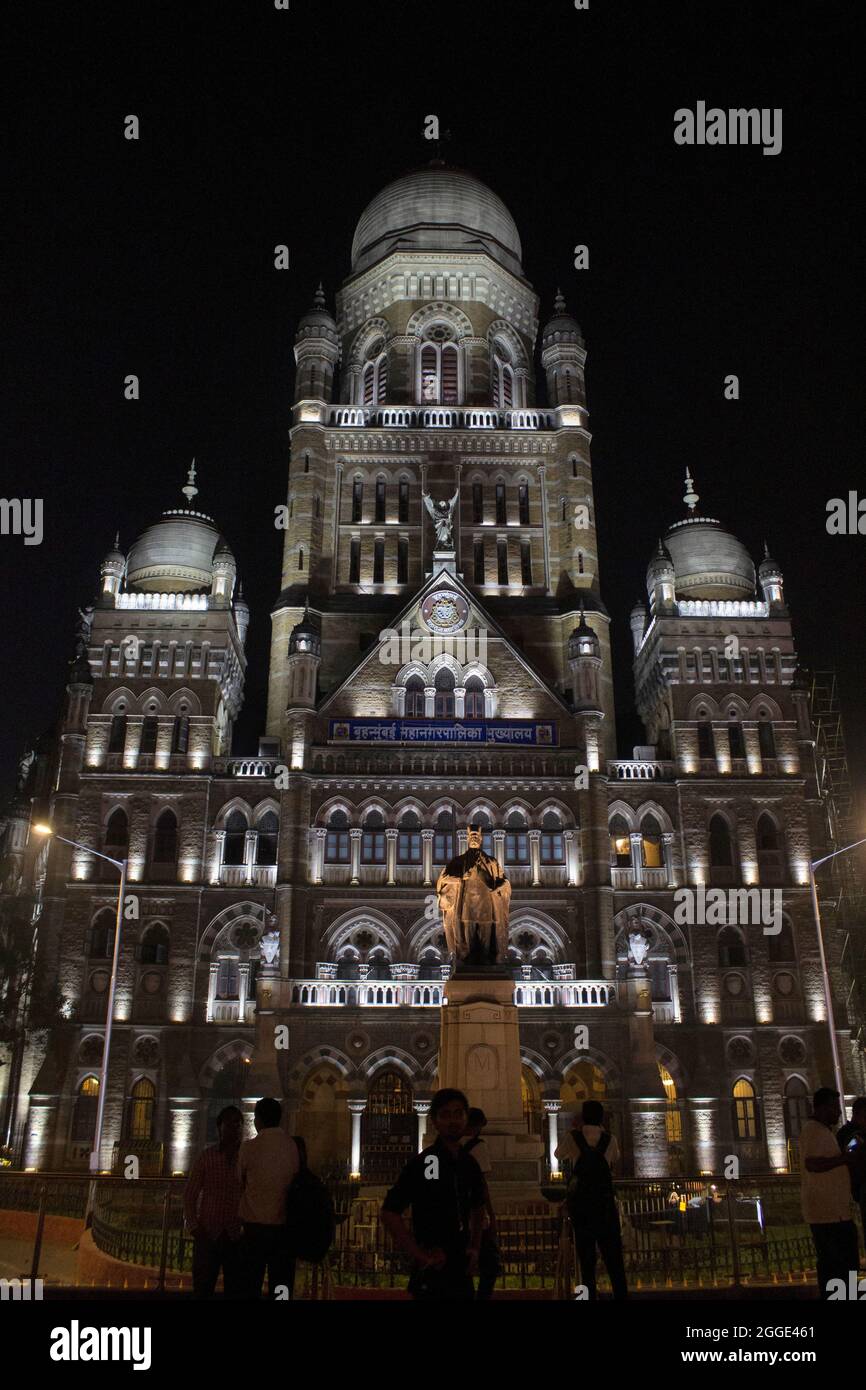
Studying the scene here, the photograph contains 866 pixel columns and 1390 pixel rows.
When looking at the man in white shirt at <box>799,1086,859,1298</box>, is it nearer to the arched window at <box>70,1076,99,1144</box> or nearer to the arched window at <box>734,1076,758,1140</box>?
the arched window at <box>734,1076,758,1140</box>

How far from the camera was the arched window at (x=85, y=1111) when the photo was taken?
4197 centimetres

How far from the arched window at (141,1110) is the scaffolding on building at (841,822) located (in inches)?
1161

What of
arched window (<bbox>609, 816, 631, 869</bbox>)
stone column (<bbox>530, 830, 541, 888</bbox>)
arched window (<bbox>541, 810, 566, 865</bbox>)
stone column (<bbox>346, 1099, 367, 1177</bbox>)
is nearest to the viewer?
stone column (<bbox>346, 1099, 367, 1177</bbox>)

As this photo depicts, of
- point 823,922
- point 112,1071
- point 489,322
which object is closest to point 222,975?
point 112,1071

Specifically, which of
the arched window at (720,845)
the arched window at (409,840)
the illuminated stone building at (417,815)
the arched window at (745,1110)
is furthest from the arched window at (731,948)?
the arched window at (409,840)

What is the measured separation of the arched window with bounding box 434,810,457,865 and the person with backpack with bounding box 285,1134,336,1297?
35649 mm

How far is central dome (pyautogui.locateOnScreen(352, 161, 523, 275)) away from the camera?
64125 millimetres

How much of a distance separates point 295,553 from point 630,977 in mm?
25700

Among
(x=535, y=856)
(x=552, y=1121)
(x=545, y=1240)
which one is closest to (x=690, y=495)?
(x=535, y=856)

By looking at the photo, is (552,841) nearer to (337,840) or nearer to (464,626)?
(337,840)

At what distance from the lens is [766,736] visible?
4959cm

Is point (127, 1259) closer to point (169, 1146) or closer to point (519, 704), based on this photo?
point (169, 1146)

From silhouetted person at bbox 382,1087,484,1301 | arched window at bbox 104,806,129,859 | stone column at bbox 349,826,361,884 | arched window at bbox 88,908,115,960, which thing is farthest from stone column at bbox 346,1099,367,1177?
silhouetted person at bbox 382,1087,484,1301

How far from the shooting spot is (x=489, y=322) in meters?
63.2
